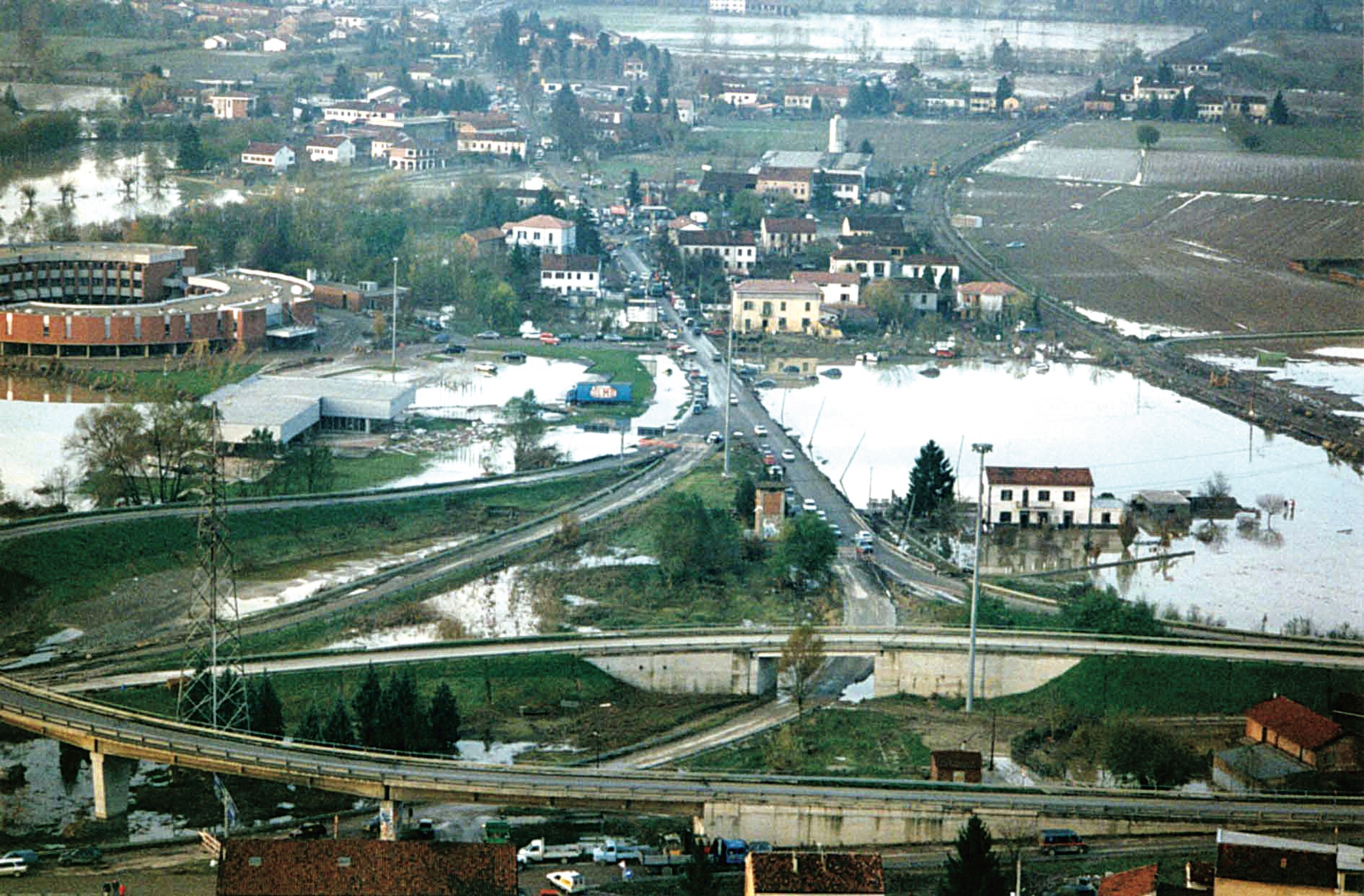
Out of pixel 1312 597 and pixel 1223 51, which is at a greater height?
pixel 1223 51

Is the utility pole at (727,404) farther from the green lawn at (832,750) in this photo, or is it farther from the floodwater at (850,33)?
the floodwater at (850,33)

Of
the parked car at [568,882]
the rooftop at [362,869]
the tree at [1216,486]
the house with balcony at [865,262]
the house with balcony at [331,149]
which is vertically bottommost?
the tree at [1216,486]

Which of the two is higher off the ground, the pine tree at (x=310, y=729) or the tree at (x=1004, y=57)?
the tree at (x=1004, y=57)

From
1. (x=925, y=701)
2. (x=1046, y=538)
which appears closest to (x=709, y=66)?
(x=1046, y=538)

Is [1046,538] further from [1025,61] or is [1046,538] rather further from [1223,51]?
[1025,61]

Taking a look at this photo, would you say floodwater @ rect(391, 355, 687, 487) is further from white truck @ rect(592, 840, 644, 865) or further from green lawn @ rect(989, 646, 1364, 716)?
white truck @ rect(592, 840, 644, 865)

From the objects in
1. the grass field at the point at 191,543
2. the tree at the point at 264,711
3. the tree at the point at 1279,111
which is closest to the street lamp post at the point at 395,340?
the grass field at the point at 191,543

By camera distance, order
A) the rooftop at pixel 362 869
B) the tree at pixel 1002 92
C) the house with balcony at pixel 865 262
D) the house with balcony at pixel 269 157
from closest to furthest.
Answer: the rooftop at pixel 362 869 < the house with balcony at pixel 865 262 < the house with balcony at pixel 269 157 < the tree at pixel 1002 92
